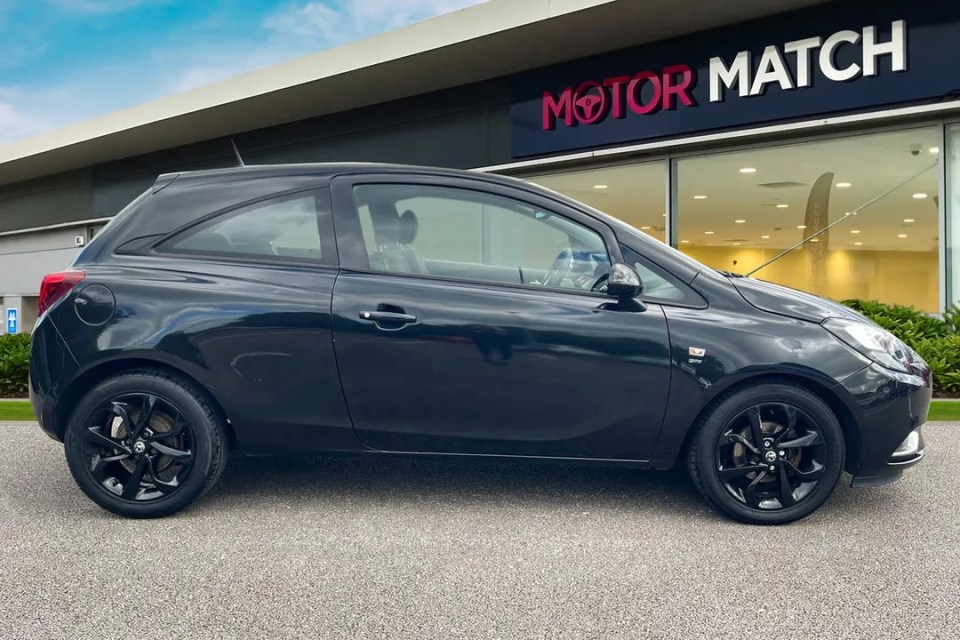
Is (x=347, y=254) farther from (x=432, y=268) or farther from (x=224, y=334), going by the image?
(x=224, y=334)

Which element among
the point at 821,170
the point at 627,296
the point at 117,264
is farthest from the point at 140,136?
the point at 627,296

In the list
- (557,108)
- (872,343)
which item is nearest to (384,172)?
(872,343)

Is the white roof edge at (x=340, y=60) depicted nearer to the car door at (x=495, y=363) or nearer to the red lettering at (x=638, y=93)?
the red lettering at (x=638, y=93)

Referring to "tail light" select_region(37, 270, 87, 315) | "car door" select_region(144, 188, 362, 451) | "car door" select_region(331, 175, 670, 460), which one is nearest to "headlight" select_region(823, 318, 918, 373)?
"car door" select_region(331, 175, 670, 460)

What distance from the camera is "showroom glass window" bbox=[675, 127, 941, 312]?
33.2ft

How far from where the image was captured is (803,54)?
10.4 meters

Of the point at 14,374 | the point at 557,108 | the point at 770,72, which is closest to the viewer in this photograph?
the point at 14,374

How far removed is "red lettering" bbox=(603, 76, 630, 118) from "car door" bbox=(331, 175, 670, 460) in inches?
350

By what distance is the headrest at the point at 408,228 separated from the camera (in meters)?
3.92

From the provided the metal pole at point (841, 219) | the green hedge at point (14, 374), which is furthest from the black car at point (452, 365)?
the metal pole at point (841, 219)

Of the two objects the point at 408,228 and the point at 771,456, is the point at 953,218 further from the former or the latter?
the point at 408,228

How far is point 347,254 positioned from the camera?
12.5 ft

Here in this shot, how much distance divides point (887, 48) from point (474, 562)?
30.4 feet

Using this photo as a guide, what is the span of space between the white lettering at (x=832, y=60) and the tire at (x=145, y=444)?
9.26 meters
